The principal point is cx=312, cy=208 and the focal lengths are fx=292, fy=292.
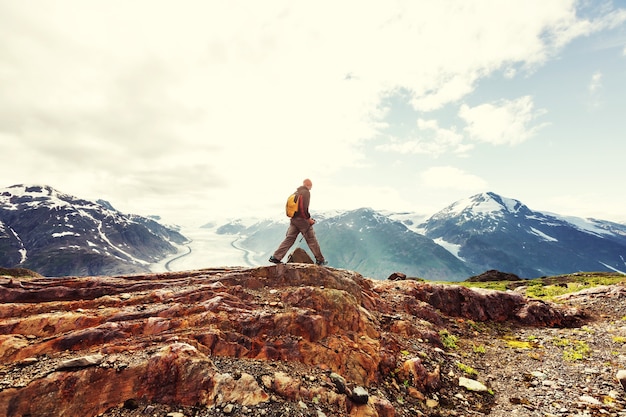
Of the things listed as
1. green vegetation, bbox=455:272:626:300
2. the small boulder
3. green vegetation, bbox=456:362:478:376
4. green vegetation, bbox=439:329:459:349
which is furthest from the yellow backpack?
green vegetation, bbox=455:272:626:300

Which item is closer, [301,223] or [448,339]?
[448,339]

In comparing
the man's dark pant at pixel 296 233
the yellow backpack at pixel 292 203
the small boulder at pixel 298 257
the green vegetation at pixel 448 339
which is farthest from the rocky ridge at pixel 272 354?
the small boulder at pixel 298 257

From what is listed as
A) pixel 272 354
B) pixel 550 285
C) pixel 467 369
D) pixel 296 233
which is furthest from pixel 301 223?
pixel 550 285

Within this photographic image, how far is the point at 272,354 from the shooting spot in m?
12.3

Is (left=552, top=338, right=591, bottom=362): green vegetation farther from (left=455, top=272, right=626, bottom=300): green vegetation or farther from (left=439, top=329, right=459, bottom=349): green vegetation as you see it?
(left=455, top=272, right=626, bottom=300): green vegetation

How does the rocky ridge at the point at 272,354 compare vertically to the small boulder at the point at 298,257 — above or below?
below

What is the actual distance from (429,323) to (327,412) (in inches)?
502

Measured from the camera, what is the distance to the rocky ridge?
357 inches

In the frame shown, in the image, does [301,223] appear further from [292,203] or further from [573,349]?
[573,349]

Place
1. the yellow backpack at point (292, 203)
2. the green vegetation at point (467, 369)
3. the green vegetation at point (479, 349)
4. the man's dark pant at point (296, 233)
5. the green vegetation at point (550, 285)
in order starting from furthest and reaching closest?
the green vegetation at point (550, 285) < the man's dark pant at point (296, 233) < the yellow backpack at point (292, 203) < the green vegetation at point (479, 349) < the green vegetation at point (467, 369)

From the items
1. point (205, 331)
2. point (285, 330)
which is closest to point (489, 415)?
point (285, 330)

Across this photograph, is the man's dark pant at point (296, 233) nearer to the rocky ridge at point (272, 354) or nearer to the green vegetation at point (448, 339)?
the rocky ridge at point (272, 354)

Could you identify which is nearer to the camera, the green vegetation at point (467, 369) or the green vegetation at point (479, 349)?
the green vegetation at point (467, 369)

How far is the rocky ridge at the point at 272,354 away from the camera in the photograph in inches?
357
